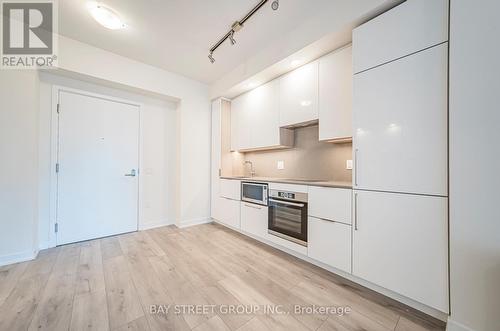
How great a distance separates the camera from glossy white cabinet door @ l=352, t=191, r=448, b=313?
1321mm

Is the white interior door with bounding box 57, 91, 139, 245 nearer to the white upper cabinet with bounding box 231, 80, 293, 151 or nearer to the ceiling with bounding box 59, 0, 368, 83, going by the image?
the ceiling with bounding box 59, 0, 368, 83

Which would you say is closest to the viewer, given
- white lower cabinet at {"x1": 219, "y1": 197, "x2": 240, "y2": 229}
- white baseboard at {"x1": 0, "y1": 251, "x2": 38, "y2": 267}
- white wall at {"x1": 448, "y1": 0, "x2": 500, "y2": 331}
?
white wall at {"x1": 448, "y1": 0, "x2": 500, "y2": 331}

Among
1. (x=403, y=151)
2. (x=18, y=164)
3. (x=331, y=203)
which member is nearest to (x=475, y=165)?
(x=403, y=151)

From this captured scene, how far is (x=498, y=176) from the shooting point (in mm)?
1093

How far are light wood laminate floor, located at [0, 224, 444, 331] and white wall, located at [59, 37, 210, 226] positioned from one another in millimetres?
1176

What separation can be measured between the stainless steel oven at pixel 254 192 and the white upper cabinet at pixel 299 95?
97 cm

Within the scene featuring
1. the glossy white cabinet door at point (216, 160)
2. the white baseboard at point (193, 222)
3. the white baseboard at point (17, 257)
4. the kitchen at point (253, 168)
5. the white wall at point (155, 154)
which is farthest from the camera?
the glossy white cabinet door at point (216, 160)

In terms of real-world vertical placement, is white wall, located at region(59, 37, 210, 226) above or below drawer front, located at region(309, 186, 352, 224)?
above

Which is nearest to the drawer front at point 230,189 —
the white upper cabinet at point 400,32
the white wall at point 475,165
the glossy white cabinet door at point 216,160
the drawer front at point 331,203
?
the glossy white cabinet door at point 216,160

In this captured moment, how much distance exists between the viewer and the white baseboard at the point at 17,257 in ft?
6.90

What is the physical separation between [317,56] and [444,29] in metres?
1.16

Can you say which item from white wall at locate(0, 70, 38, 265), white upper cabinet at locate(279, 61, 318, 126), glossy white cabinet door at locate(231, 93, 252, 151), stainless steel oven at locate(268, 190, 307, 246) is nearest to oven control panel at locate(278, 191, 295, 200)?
stainless steel oven at locate(268, 190, 307, 246)

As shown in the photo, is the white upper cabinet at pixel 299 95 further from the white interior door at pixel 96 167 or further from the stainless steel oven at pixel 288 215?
the white interior door at pixel 96 167

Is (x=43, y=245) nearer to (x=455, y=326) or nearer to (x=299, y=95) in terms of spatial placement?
(x=299, y=95)
